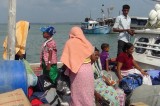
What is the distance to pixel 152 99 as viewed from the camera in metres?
5.79

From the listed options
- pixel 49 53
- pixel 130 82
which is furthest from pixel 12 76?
pixel 130 82

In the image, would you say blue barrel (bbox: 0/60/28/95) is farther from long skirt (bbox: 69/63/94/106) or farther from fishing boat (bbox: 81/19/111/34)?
fishing boat (bbox: 81/19/111/34)

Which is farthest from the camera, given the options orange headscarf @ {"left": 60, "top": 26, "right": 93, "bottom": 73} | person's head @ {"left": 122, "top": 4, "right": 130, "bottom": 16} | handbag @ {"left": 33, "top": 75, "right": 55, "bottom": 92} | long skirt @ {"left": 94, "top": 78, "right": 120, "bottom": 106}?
person's head @ {"left": 122, "top": 4, "right": 130, "bottom": 16}

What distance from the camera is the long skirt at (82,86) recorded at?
5107 millimetres

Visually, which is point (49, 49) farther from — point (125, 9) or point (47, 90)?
point (125, 9)

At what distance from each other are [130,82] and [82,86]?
144 centimetres

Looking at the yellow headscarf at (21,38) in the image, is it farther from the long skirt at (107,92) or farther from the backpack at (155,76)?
the backpack at (155,76)

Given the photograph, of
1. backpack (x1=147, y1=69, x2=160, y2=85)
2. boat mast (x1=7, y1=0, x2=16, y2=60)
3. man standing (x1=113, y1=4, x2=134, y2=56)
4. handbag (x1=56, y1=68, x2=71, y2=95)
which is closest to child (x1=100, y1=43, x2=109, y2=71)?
man standing (x1=113, y1=4, x2=134, y2=56)

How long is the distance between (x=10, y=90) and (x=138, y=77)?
2.55 metres

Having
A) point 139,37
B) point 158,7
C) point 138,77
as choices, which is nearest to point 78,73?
point 138,77

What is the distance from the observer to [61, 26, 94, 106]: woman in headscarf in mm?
5027

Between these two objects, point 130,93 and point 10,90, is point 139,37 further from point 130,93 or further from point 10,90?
point 10,90

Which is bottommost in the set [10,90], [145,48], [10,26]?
[10,90]

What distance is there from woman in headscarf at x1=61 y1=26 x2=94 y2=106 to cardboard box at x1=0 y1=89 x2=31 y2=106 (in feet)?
2.48
